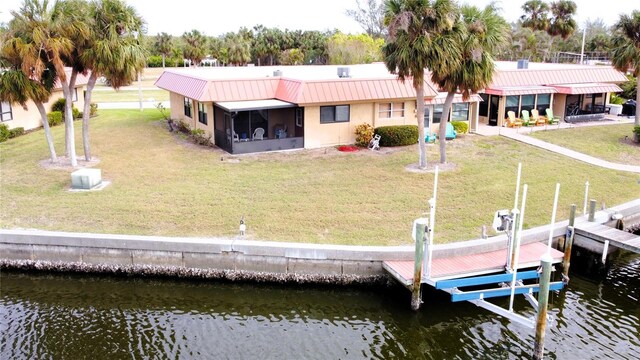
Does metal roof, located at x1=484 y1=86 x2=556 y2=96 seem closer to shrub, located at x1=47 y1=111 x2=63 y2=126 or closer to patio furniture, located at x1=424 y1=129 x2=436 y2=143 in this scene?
patio furniture, located at x1=424 y1=129 x2=436 y2=143

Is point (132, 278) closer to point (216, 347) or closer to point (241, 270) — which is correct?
point (241, 270)

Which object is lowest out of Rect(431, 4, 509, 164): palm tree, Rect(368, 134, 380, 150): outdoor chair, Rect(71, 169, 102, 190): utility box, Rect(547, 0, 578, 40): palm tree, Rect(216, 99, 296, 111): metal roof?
Rect(71, 169, 102, 190): utility box

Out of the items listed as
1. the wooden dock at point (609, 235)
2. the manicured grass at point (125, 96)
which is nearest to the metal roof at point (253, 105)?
the wooden dock at point (609, 235)

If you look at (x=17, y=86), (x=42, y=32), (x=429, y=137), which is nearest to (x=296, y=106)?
(x=429, y=137)

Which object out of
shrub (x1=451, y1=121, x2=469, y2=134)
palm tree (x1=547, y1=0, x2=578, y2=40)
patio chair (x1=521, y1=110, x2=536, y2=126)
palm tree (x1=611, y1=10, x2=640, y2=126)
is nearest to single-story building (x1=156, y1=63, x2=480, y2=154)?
shrub (x1=451, y1=121, x2=469, y2=134)

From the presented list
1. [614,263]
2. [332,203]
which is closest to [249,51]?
[332,203]

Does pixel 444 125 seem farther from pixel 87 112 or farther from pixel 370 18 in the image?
pixel 370 18
